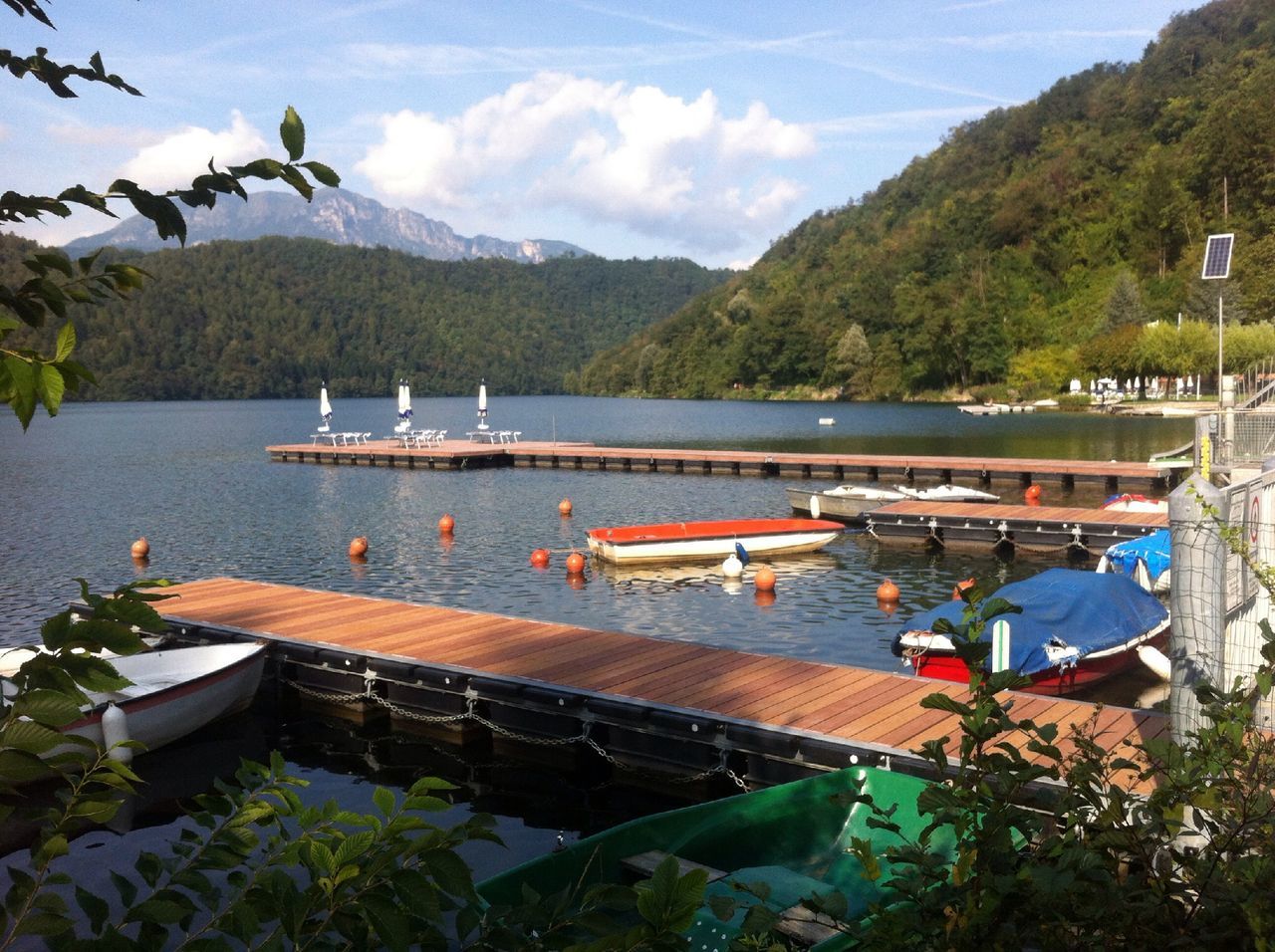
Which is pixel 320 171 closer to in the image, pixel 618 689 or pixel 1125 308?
pixel 618 689

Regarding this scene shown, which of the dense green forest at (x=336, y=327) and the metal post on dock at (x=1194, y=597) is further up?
the dense green forest at (x=336, y=327)

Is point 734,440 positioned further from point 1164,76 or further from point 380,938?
point 1164,76

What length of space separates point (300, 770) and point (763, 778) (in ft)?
16.5

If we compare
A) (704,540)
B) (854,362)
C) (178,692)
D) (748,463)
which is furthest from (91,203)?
(854,362)

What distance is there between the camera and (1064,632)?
445 inches

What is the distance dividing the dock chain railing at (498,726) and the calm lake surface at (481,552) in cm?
28

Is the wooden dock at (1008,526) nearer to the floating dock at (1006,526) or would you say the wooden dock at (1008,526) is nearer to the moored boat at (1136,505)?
the floating dock at (1006,526)

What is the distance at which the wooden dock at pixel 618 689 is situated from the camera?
27.6 feet

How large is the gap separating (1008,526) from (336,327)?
15379cm

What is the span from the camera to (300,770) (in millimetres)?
10547

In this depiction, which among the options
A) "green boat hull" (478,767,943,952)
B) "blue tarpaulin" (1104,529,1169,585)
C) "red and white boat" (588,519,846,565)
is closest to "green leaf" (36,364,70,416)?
"green boat hull" (478,767,943,952)

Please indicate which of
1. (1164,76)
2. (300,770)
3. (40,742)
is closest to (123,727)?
(300,770)

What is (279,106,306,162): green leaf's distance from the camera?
1734 mm

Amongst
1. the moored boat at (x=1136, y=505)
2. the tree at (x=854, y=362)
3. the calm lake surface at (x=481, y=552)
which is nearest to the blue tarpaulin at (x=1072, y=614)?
the calm lake surface at (x=481, y=552)
